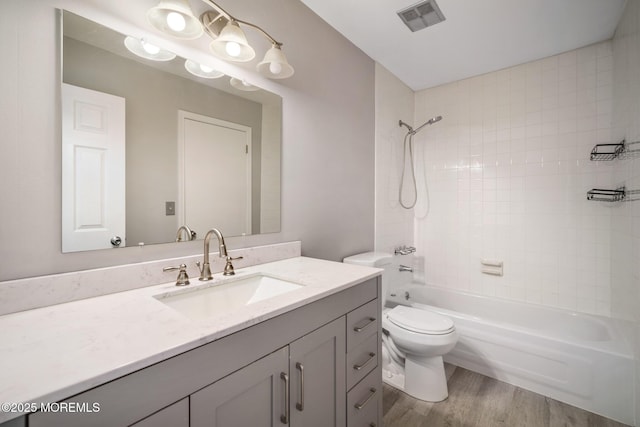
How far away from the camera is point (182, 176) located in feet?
3.85

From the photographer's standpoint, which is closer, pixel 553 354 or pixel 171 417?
pixel 171 417

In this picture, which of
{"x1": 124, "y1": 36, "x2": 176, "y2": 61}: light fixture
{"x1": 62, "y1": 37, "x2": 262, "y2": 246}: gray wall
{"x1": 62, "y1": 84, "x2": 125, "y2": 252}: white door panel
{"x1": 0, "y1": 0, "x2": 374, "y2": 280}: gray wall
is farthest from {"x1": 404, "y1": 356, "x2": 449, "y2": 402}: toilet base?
{"x1": 124, "y1": 36, "x2": 176, "y2": 61}: light fixture

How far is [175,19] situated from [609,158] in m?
2.93

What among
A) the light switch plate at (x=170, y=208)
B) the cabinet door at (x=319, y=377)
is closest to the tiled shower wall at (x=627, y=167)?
the cabinet door at (x=319, y=377)

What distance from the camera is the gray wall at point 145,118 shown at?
3.10ft

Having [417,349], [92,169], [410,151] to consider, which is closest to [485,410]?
[417,349]

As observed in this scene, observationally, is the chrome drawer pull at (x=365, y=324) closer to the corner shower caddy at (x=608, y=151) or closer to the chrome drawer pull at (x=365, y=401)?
the chrome drawer pull at (x=365, y=401)

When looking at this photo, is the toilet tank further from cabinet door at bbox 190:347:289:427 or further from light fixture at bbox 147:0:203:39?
light fixture at bbox 147:0:203:39

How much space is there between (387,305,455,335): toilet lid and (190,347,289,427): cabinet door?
46.1 inches

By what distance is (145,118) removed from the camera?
107 centimetres

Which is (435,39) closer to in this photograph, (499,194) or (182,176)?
(499,194)

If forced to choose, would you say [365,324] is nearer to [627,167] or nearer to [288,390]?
[288,390]

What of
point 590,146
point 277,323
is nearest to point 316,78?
point 277,323

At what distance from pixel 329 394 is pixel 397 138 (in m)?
2.33
